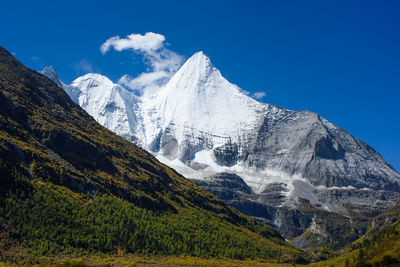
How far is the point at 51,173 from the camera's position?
547ft

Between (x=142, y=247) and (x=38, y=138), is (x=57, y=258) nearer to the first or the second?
(x=142, y=247)

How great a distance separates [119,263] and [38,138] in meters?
94.2

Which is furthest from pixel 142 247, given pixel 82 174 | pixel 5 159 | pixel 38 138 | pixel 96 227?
pixel 38 138

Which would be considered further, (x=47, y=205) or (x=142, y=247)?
(x=142, y=247)

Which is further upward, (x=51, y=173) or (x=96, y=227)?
(x=51, y=173)

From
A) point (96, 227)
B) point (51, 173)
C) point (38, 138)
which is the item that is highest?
point (38, 138)

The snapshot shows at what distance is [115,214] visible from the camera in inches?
6516

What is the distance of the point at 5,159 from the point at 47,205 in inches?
1065

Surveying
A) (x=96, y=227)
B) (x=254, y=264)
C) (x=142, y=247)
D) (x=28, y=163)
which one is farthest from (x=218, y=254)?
(x=28, y=163)

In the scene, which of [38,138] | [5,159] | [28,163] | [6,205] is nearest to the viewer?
[6,205]

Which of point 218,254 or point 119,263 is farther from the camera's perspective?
point 218,254

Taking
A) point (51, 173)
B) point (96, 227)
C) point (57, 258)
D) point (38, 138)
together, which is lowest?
point (57, 258)

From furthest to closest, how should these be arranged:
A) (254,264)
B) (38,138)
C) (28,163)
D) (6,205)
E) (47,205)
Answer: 1. (38,138)
2. (254,264)
3. (28,163)
4. (47,205)
5. (6,205)

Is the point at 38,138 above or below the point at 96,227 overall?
above
